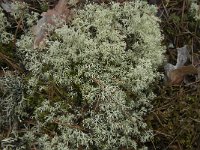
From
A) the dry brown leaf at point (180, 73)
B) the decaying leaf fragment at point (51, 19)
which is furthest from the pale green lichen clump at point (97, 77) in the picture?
the dry brown leaf at point (180, 73)

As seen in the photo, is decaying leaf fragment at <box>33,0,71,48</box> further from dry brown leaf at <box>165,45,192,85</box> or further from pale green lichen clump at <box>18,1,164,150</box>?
dry brown leaf at <box>165,45,192,85</box>

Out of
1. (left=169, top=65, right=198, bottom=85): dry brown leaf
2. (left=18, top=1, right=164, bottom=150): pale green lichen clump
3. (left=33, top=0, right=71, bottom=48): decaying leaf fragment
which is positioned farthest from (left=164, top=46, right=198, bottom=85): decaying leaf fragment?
(left=33, top=0, right=71, bottom=48): decaying leaf fragment

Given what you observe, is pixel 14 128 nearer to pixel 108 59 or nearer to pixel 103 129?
pixel 103 129

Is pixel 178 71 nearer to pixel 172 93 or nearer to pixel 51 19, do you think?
pixel 172 93

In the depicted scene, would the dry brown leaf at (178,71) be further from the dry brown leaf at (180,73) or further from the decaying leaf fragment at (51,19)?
the decaying leaf fragment at (51,19)

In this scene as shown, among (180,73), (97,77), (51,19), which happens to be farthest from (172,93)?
(51,19)

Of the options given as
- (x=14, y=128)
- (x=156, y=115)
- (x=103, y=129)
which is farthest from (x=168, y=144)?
(x=14, y=128)

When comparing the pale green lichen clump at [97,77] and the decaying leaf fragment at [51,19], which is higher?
the decaying leaf fragment at [51,19]
